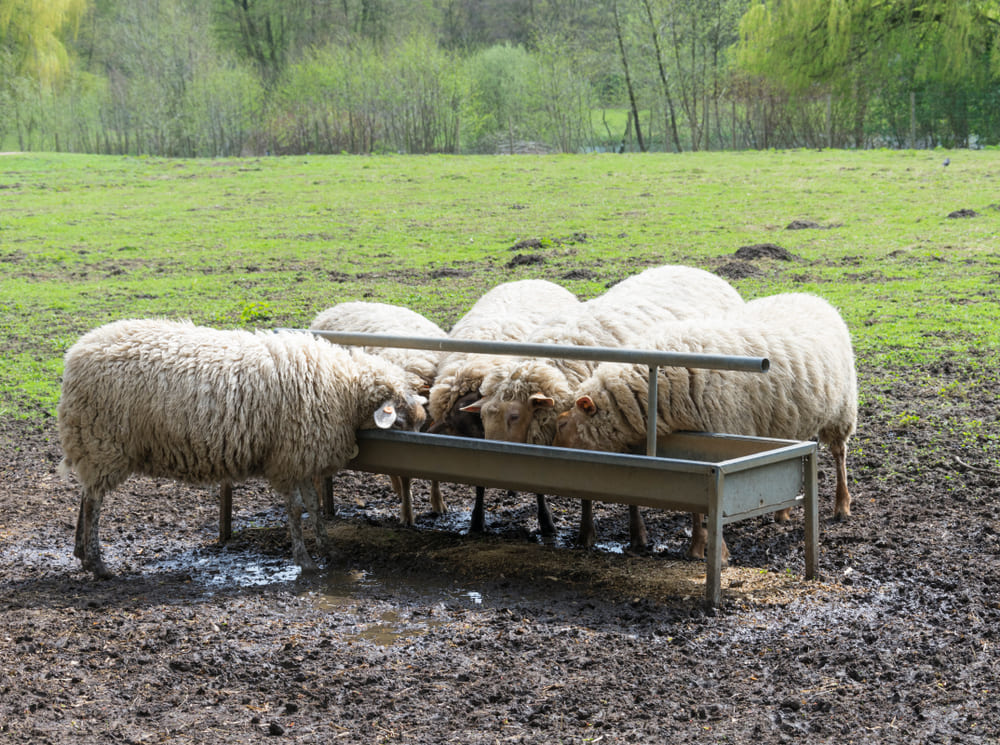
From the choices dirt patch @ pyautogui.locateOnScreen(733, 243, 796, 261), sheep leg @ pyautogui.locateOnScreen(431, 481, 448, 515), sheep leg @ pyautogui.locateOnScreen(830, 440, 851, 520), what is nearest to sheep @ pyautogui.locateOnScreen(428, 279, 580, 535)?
sheep leg @ pyautogui.locateOnScreen(431, 481, 448, 515)

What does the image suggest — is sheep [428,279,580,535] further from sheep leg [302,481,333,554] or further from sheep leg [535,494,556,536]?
sheep leg [302,481,333,554]

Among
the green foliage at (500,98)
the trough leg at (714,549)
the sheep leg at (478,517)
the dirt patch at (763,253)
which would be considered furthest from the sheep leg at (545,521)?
the green foliage at (500,98)

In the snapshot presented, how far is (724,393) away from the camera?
5922 mm

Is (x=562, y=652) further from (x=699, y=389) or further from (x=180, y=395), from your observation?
(x=180, y=395)

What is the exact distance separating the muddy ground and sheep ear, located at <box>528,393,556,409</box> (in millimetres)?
858

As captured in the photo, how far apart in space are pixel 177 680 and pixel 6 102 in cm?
3851

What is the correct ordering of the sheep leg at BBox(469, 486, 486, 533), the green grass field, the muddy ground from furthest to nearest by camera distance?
the green grass field
the sheep leg at BBox(469, 486, 486, 533)
the muddy ground

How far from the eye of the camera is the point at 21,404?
943 cm

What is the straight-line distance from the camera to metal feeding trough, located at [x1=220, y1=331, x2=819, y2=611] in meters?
4.96

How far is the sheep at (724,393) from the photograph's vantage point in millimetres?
5887

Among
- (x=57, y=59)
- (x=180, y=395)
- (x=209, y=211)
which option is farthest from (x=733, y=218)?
(x=57, y=59)

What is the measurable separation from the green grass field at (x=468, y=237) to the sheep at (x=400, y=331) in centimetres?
314

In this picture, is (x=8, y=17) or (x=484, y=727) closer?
(x=484, y=727)

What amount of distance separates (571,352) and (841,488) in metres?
2.28
